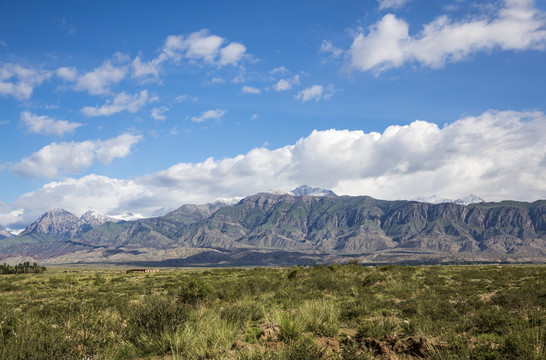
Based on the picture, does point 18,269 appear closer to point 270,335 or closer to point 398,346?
point 270,335

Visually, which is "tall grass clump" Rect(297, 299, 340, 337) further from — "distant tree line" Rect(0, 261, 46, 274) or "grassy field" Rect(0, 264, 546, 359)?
"distant tree line" Rect(0, 261, 46, 274)

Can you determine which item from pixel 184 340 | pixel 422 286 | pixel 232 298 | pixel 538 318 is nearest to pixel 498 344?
pixel 538 318

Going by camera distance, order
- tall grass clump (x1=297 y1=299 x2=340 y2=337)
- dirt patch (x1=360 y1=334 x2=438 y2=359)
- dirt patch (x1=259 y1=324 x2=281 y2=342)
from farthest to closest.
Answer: tall grass clump (x1=297 y1=299 x2=340 y2=337) < dirt patch (x1=259 y1=324 x2=281 y2=342) < dirt patch (x1=360 y1=334 x2=438 y2=359)

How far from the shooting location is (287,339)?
31.7ft

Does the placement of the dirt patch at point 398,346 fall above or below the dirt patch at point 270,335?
below

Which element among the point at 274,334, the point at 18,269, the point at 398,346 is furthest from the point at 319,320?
the point at 18,269

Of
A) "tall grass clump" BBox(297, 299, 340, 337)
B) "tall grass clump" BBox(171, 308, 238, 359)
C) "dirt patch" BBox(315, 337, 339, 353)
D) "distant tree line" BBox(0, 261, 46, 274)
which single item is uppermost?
"tall grass clump" BBox(171, 308, 238, 359)

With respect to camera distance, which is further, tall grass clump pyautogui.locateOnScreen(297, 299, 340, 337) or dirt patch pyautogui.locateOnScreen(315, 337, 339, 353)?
tall grass clump pyautogui.locateOnScreen(297, 299, 340, 337)

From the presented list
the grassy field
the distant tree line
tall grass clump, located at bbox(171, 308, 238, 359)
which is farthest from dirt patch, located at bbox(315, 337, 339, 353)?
the distant tree line

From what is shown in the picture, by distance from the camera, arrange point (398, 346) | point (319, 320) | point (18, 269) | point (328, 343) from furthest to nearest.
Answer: point (18, 269)
point (319, 320)
point (328, 343)
point (398, 346)

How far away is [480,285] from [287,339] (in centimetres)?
2066

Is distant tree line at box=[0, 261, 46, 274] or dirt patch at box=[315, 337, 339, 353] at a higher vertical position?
dirt patch at box=[315, 337, 339, 353]

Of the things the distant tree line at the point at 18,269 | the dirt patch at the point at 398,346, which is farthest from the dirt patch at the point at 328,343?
the distant tree line at the point at 18,269

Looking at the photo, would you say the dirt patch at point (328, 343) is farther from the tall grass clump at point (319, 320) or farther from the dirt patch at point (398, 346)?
the dirt patch at point (398, 346)
